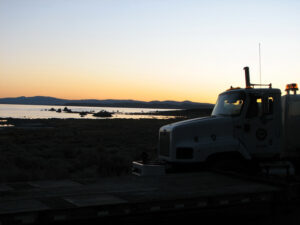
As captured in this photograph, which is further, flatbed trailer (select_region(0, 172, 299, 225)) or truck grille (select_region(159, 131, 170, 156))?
truck grille (select_region(159, 131, 170, 156))

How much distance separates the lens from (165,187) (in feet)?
25.5

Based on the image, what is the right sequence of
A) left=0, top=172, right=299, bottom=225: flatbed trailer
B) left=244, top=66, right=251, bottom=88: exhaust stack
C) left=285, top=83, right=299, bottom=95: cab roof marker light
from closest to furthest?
left=0, top=172, right=299, bottom=225: flatbed trailer < left=244, top=66, right=251, bottom=88: exhaust stack < left=285, top=83, right=299, bottom=95: cab roof marker light

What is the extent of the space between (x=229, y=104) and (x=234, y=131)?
0.89 metres

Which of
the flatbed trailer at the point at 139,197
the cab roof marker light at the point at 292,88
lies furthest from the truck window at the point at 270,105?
the flatbed trailer at the point at 139,197

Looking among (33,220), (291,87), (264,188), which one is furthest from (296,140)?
(33,220)

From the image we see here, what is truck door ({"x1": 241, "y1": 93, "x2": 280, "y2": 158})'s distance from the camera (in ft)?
34.5

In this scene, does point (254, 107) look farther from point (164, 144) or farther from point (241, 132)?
point (164, 144)

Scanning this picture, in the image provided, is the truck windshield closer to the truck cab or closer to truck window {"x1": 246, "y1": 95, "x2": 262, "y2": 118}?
the truck cab

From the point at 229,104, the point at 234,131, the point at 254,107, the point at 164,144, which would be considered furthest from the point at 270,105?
the point at 164,144

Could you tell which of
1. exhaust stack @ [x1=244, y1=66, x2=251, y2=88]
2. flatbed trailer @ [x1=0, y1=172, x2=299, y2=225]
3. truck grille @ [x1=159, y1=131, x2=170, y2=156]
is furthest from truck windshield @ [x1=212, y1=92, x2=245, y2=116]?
flatbed trailer @ [x1=0, y1=172, x2=299, y2=225]

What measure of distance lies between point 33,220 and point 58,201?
89cm

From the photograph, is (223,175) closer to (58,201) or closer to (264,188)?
(264,188)

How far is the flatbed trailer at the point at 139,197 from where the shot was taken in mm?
5656

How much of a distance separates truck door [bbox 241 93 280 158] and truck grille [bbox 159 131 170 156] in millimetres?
1881
